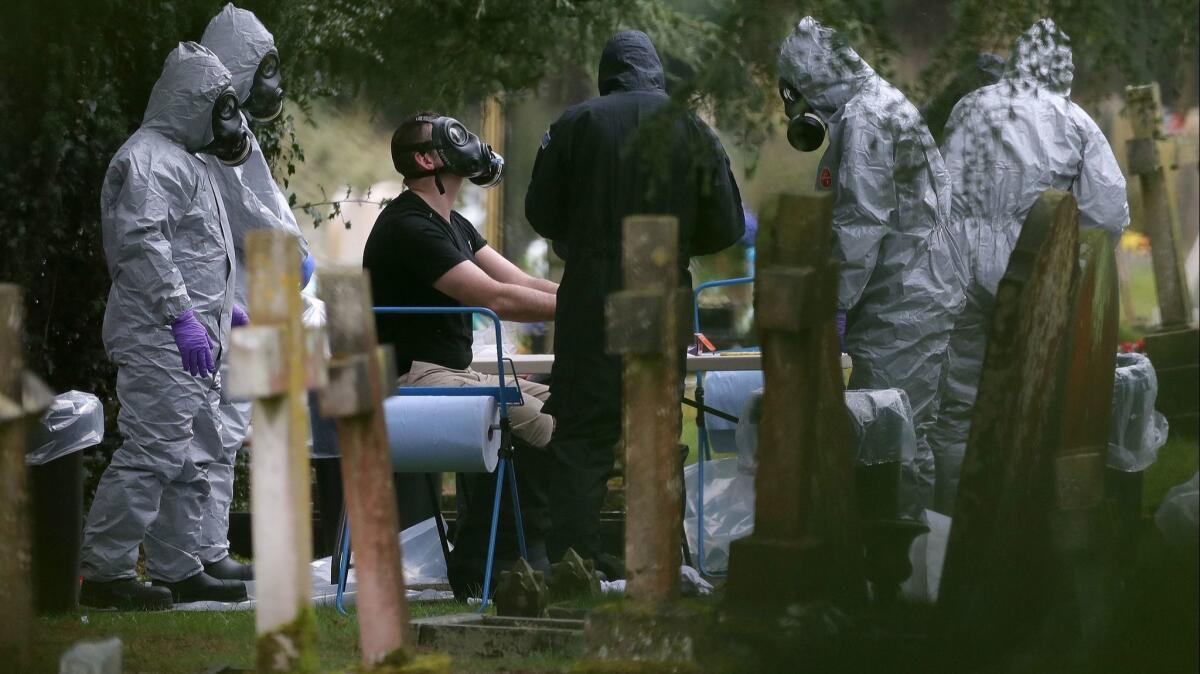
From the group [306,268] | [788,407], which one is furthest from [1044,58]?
[306,268]

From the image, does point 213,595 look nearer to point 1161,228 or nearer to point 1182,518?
point 1182,518

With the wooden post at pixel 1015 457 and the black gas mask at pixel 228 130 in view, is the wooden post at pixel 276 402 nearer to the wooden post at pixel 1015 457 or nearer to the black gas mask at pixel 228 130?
the wooden post at pixel 1015 457

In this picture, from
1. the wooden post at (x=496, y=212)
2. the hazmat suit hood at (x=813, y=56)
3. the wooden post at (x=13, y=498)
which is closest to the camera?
the wooden post at (x=13, y=498)

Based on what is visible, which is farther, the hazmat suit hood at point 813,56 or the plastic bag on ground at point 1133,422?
the plastic bag on ground at point 1133,422

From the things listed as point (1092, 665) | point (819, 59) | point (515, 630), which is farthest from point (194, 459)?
point (1092, 665)

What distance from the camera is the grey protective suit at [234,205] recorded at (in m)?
6.14

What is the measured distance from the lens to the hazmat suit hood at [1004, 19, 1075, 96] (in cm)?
350

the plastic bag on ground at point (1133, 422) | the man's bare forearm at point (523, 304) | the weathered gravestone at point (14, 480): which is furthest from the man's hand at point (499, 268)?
the weathered gravestone at point (14, 480)

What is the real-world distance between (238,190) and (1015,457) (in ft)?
11.7

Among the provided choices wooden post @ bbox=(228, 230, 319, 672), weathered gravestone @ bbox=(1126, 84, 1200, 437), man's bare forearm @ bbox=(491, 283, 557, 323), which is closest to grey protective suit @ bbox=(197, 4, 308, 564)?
man's bare forearm @ bbox=(491, 283, 557, 323)

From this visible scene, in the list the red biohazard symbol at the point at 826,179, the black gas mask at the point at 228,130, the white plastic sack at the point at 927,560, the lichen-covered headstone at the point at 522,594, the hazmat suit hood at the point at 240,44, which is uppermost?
the hazmat suit hood at the point at 240,44

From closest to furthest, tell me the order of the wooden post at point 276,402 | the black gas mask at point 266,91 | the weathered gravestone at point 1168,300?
the wooden post at point 276,402, the black gas mask at point 266,91, the weathered gravestone at point 1168,300

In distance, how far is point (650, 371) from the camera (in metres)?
3.35

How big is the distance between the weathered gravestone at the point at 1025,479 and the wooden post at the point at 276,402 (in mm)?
1494
